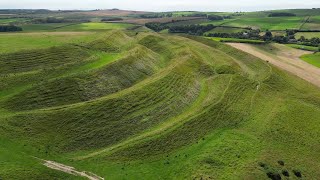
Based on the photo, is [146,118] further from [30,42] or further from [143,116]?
[30,42]

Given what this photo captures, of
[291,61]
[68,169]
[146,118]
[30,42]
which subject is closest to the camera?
[68,169]

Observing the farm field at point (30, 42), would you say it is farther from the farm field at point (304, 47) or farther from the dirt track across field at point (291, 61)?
the farm field at point (304, 47)

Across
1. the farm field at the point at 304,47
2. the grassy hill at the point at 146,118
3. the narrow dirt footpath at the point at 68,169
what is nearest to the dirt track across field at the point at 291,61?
the farm field at the point at 304,47

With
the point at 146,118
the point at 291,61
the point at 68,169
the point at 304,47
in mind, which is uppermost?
the point at 146,118

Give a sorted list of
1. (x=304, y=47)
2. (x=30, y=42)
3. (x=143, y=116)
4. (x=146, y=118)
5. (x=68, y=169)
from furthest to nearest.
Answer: (x=304, y=47) → (x=30, y=42) → (x=143, y=116) → (x=146, y=118) → (x=68, y=169)

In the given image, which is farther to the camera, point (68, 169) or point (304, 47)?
point (304, 47)

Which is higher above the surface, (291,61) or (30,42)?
(30,42)

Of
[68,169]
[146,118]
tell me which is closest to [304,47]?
[146,118]
